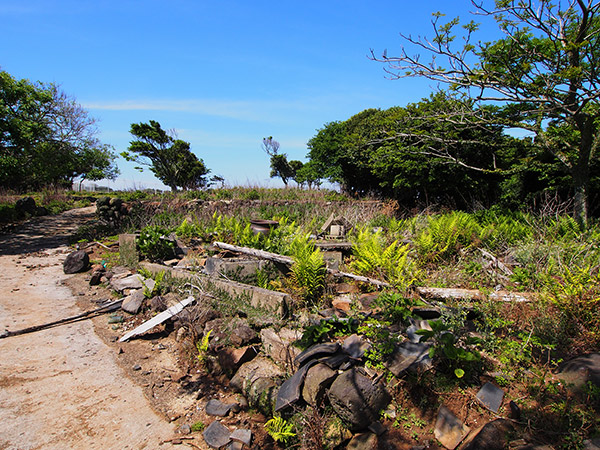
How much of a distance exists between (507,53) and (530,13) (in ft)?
2.25

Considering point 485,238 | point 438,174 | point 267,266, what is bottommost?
point 267,266

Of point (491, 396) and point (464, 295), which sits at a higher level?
point (464, 295)

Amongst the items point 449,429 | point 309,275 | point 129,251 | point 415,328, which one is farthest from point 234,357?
point 129,251

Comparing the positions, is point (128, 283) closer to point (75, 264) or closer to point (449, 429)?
point (75, 264)

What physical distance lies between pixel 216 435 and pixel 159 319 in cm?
250

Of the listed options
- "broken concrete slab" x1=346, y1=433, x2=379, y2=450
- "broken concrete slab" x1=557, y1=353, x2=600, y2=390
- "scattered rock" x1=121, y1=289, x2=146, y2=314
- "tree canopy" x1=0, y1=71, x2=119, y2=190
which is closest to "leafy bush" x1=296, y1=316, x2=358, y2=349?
"broken concrete slab" x1=346, y1=433, x2=379, y2=450

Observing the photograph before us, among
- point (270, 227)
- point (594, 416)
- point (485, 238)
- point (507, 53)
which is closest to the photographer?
point (594, 416)

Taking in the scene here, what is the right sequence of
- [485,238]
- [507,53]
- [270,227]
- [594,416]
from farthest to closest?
[270,227] → [507,53] → [485,238] → [594,416]

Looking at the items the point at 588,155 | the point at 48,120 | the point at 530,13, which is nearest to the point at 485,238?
the point at 588,155

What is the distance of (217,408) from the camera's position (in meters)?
3.45

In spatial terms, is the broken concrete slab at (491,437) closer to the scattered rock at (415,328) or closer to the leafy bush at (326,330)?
the scattered rock at (415,328)

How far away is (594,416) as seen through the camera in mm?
2322

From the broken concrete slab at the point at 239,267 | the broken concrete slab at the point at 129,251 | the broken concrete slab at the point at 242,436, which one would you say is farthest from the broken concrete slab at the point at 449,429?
Result: the broken concrete slab at the point at 129,251

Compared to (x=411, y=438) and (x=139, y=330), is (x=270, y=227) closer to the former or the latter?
(x=139, y=330)
